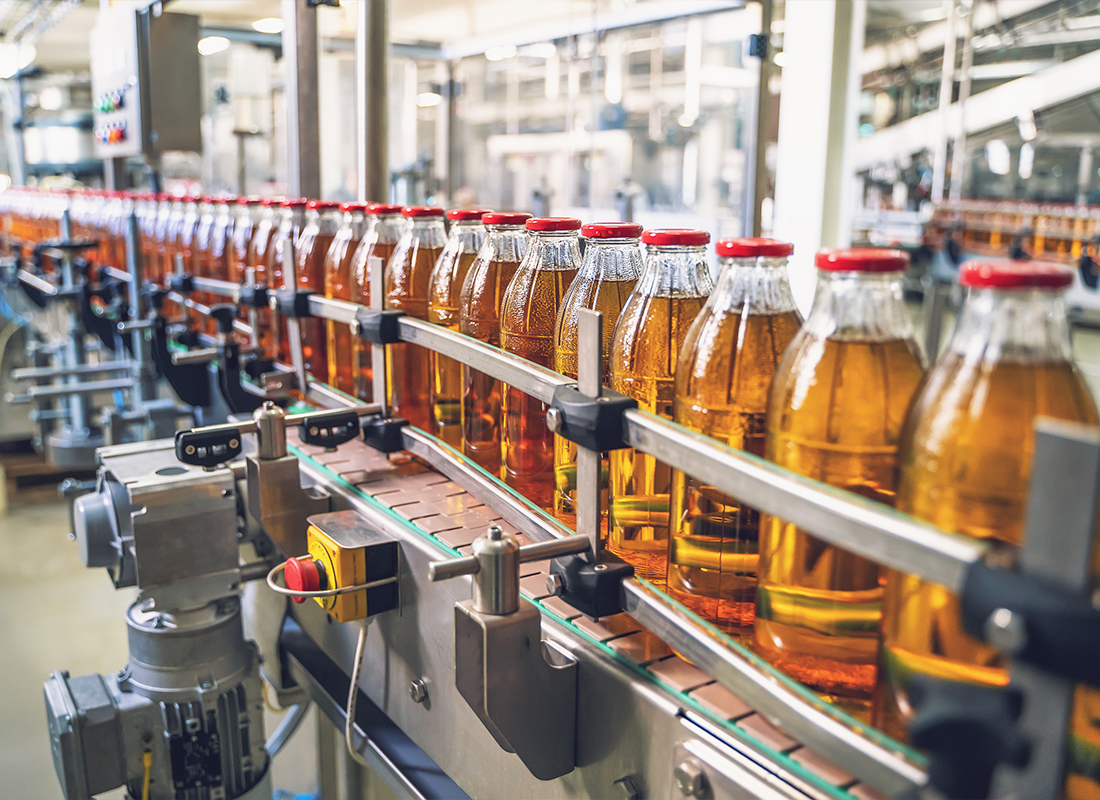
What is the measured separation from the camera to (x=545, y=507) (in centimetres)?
88

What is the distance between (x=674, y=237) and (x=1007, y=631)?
408 mm

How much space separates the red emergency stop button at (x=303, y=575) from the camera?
0.90 meters

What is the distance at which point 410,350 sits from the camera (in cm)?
116

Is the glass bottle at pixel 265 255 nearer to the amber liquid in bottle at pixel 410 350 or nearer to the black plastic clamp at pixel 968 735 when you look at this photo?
the amber liquid in bottle at pixel 410 350

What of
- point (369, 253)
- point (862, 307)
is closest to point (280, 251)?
point (369, 253)

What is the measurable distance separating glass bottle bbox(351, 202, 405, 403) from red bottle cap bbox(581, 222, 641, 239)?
487 mm

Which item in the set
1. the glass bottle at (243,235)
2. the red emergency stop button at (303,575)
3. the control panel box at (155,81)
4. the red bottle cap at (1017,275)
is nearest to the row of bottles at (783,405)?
the red bottle cap at (1017,275)

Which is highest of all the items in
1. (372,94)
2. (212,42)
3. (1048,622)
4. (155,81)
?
(212,42)

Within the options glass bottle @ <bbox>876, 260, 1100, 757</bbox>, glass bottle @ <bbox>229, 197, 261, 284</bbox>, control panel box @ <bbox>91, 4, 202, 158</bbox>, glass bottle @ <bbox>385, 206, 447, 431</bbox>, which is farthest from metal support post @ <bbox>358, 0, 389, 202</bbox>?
control panel box @ <bbox>91, 4, 202, 158</bbox>

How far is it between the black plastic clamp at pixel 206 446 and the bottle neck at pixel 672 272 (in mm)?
575

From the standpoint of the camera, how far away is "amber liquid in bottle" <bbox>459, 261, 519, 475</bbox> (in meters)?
0.95

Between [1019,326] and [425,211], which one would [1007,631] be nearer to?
[1019,326]

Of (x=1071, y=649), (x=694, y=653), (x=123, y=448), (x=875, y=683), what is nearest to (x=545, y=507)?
(x=694, y=653)

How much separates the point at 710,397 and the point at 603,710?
277mm
